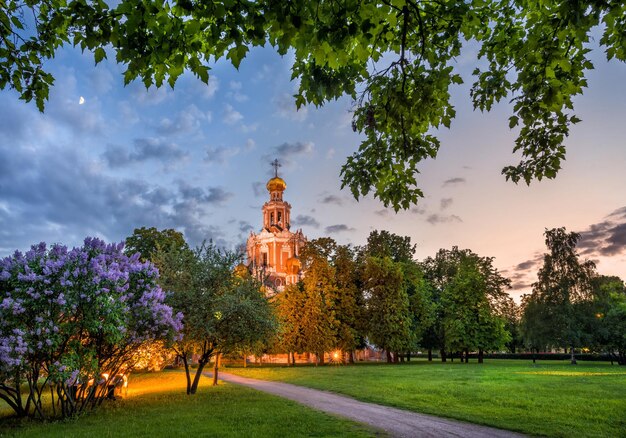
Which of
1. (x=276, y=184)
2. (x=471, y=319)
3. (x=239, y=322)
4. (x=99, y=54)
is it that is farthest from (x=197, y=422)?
(x=276, y=184)

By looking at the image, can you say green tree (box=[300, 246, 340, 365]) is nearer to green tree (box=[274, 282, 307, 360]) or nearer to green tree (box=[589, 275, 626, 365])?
green tree (box=[274, 282, 307, 360])

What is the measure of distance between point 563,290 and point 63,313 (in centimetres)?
5866

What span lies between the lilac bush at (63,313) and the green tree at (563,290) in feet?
178

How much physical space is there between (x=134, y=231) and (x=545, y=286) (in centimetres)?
5374

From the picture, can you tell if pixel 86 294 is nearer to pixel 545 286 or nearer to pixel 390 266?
pixel 390 266

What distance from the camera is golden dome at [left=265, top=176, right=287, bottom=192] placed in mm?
108812

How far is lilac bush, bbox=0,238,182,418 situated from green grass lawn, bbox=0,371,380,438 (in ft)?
4.41

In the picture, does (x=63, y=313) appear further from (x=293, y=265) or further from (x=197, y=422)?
(x=293, y=265)

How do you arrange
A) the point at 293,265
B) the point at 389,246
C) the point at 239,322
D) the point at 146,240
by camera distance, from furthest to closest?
the point at 293,265 < the point at 389,246 < the point at 146,240 < the point at 239,322

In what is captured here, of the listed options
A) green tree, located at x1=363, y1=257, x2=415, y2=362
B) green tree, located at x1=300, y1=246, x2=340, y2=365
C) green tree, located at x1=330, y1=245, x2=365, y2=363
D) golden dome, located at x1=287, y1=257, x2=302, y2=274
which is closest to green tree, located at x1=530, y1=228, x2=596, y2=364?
green tree, located at x1=363, y1=257, x2=415, y2=362

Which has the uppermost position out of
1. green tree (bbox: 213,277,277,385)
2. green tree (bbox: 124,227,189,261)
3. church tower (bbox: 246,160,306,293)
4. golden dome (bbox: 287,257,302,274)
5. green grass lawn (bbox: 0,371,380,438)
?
church tower (bbox: 246,160,306,293)

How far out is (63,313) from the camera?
14.6 m

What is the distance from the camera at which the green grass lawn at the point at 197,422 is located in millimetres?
12211

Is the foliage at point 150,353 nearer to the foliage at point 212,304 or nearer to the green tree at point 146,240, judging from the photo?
the foliage at point 212,304
